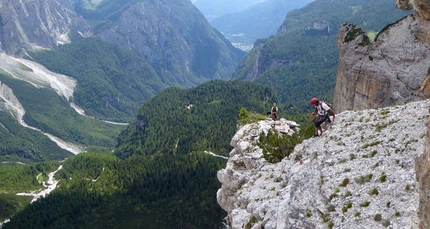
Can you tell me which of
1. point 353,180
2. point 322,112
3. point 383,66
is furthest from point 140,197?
point 353,180

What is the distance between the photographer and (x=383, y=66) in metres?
65.9

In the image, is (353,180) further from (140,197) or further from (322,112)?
(140,197)

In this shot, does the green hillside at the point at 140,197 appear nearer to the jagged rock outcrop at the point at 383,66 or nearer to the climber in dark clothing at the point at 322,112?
the jagged rock outcrop at the point at 383,66

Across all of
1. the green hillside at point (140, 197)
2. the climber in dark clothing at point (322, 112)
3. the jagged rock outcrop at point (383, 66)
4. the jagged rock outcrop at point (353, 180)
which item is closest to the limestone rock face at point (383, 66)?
the jagged rock outcrop at point (383, 66)

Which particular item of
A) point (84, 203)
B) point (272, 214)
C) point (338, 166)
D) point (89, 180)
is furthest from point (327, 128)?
point (89, 180)

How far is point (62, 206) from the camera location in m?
122

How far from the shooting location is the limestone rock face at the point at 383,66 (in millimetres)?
60156

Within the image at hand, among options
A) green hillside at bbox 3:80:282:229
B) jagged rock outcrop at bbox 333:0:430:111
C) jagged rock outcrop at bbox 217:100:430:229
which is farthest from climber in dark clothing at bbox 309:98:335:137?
green hillside at bbox 3:80:282:229

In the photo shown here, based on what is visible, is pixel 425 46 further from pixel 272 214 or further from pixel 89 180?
pixel 89 180

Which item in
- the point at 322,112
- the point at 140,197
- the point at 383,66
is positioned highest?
the point at 383,66

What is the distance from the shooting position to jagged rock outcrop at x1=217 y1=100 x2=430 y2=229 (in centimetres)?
2086

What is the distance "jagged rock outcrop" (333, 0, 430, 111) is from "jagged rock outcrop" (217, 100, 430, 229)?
29.0 metres

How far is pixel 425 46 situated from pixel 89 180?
123 meters

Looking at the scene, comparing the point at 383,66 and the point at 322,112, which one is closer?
the point at 322,112
